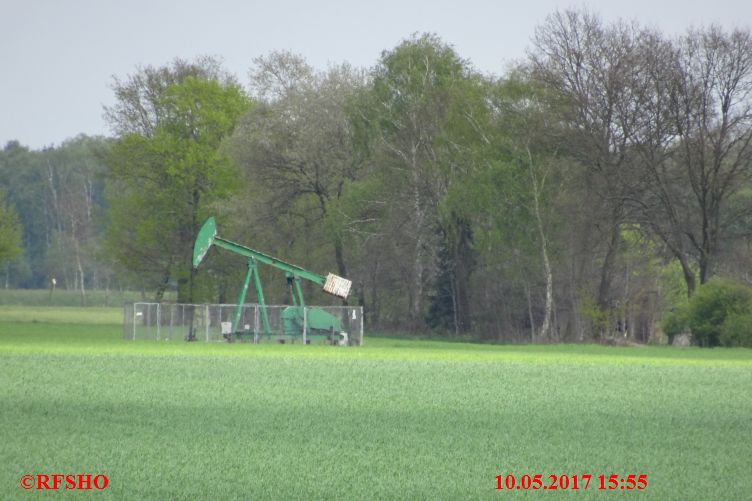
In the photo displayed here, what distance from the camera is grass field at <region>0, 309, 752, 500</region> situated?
13906 millimetres

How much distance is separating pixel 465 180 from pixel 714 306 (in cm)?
1692

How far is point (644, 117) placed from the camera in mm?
57219

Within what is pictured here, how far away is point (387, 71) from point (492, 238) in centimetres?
1241

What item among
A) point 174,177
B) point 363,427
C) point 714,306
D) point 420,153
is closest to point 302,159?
point 420,153

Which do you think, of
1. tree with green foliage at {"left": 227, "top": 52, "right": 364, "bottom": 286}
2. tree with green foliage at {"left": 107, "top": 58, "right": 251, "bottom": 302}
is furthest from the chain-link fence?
tree with green foliage at {"left": 107, "top": 58, "right": 251, "bottom": 302}

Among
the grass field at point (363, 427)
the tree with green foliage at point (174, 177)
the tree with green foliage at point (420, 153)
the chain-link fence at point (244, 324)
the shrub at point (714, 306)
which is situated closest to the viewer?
the grass field at point (363, 427)

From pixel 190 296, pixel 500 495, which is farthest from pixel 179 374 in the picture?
pixel 190 296

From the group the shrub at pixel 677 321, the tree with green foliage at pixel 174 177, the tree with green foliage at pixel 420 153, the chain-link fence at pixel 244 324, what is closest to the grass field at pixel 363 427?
the chain-link fence at pixel 244 324

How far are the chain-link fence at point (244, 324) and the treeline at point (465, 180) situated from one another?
1199cm

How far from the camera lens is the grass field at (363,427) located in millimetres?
13906

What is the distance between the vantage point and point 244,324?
50750mm

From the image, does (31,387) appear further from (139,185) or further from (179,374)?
(139,185)

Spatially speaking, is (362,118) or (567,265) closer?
(567,265)
